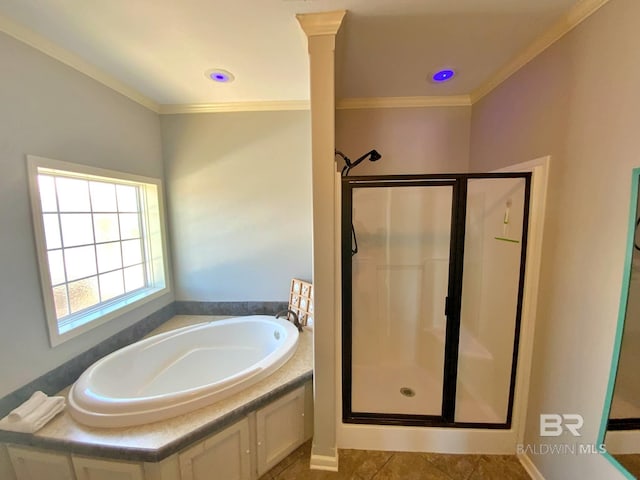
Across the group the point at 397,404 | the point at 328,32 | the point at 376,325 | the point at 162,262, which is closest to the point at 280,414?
the point at 397,404

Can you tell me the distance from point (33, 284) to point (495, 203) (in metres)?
2.86

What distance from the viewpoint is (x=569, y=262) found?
1.25m

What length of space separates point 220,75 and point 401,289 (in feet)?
7.40

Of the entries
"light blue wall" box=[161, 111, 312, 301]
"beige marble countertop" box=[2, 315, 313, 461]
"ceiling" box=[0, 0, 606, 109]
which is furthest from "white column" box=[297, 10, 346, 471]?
"light blue wall" box=[161, 111, 312, 301]

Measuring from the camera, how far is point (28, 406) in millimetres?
1239

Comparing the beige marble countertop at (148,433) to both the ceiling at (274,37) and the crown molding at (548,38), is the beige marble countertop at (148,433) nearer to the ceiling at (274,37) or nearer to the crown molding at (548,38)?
the ceiling at (274,37)

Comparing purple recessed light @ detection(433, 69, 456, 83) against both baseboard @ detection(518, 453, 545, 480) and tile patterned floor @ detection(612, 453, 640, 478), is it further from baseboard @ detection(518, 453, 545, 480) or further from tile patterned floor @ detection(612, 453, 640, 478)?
baseboard @ detection(518, 453, 545, 480)

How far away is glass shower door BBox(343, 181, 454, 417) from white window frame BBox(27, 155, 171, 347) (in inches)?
72.1

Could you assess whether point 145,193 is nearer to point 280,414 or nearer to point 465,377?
point 280,414

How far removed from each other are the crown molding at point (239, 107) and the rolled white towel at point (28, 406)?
7.41 feet

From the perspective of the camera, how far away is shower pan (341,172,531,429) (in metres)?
1.52

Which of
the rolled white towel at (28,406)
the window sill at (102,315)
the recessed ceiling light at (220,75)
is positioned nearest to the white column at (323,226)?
the recessed ceiling light at (220,75)

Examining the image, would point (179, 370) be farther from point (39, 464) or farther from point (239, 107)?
A: point (239, 107)

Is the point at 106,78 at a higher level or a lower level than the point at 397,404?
higher
